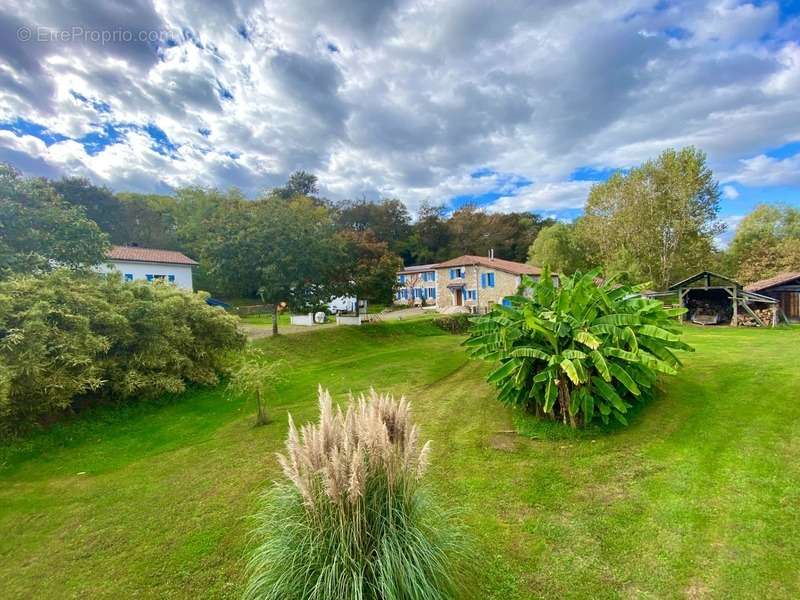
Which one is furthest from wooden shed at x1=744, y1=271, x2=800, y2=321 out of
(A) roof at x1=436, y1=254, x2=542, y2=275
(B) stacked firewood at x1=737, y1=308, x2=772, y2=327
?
(A) roof at x1=436, y1=254, x2=542, y2=275

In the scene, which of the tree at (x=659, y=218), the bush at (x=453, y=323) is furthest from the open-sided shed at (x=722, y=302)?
the bush at (x=453, y=323)

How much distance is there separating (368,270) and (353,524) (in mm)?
19839

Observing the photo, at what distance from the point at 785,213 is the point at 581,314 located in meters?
46.4

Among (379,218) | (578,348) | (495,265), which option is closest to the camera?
(578,348)

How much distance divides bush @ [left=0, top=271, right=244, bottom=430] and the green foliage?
7.92 m

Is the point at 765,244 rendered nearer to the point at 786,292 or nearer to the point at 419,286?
the point at 786,292

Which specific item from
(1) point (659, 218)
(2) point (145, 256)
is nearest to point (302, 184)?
(2) point (145, 256)

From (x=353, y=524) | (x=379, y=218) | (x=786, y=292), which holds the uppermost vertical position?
(x=379, y=218)

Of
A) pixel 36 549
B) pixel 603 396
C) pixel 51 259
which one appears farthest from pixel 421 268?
pixel 36 549

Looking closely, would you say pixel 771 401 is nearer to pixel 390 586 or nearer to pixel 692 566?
pixel 692 566

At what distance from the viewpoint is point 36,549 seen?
14.2 feet

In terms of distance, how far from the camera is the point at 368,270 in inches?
872

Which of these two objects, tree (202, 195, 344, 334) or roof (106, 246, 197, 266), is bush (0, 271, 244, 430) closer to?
tree (202, 195, 344, 334)

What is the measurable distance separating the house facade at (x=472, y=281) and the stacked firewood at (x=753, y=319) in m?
13.4
